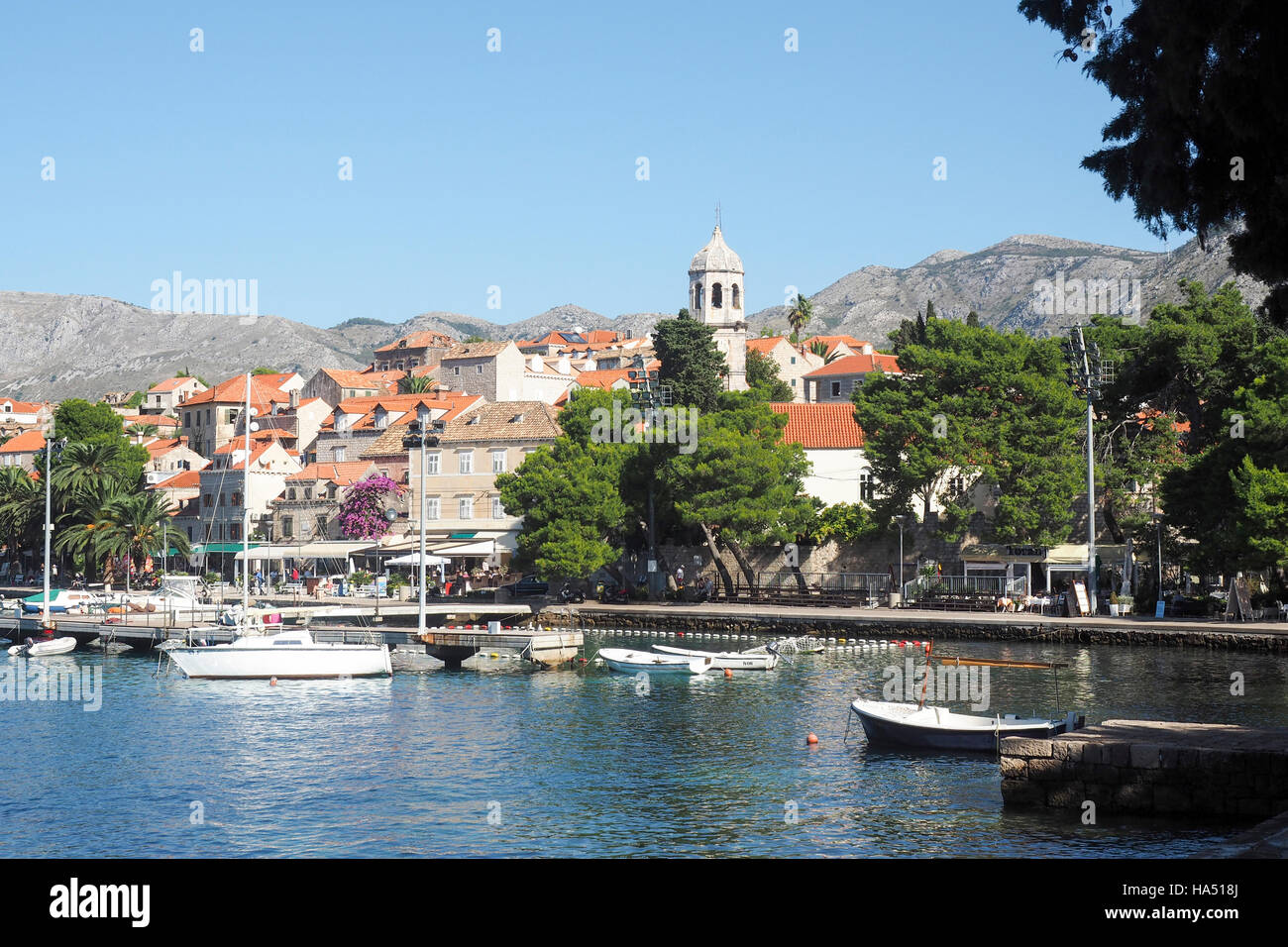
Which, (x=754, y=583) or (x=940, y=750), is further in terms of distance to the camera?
(x=754, y=583)

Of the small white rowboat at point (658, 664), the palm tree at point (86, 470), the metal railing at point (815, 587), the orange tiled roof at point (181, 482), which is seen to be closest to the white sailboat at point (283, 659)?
the small white rowboat at point (658, 664)

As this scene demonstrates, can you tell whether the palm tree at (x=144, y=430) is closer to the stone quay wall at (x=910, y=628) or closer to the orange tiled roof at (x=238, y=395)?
the orange tiled roof at (x=238, y=395)

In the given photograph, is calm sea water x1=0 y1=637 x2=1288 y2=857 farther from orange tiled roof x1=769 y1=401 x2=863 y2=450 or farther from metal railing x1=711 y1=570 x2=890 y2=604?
orange tiled roof x1=769 y1=401 x2=863 y2=450

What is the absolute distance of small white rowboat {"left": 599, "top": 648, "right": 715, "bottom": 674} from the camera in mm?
46625

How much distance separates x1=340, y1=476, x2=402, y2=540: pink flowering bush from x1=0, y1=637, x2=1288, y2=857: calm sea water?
39311 millimetres

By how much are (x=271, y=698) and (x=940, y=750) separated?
72.8ft

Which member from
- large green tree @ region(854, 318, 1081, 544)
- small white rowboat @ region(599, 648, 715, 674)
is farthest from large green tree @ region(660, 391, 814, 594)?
small white rowboat @ region(599, 648, 715, 674)

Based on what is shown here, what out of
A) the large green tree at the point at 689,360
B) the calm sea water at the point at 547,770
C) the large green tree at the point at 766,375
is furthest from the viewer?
the large green tree at the point at 766,375

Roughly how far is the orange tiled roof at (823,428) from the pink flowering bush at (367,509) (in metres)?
27.2

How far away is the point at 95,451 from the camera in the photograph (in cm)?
8950

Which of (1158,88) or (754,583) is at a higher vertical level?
(1158,88)

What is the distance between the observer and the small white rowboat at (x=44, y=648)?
5559 cm
